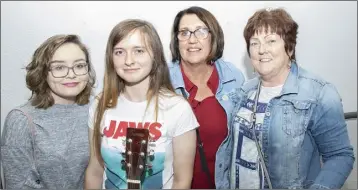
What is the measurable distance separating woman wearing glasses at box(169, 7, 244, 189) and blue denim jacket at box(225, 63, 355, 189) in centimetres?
23

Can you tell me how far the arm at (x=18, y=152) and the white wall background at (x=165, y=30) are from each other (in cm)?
48

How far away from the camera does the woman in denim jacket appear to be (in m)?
1.34

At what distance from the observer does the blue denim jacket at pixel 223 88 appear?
61.6 inches

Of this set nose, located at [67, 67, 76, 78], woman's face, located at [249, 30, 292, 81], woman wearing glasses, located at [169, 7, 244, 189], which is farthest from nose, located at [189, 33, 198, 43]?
nose, located at [67, 67, 76, 78]

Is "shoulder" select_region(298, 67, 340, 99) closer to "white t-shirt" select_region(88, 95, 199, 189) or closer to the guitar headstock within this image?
"white t-shirt" select_region(88, 95, 199, 189)

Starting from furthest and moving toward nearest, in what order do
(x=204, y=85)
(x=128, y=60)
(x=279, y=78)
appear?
1. (x=204, y=85)
2. (x=279, y=78)
3. (x=128, y=60)

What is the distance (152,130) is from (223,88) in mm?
461

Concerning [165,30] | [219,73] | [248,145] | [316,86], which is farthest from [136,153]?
[165,30]

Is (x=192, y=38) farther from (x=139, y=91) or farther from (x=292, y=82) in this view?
(x=292, y=82)

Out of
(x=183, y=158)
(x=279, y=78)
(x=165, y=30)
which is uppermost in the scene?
(x=165, y=30)

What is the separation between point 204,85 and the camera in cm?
164

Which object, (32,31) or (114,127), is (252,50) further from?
(32,31)

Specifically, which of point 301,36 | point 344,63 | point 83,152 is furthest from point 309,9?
point 83,152

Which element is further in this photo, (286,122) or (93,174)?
(93,174)
